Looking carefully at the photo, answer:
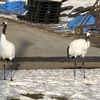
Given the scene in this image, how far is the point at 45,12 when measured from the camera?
34719mm

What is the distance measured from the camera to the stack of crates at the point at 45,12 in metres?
34.4

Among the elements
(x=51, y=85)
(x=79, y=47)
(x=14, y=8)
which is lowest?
(x=51, y=85)

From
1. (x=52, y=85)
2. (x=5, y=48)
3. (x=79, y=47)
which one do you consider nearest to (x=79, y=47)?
(x=79, y=47)

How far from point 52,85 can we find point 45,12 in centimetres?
2426

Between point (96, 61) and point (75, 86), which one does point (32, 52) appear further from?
point (75, 86)

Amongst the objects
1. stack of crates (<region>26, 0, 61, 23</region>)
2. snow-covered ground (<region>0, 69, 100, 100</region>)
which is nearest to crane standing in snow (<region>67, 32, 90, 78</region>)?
snow-covered ground (<region>0, 69, 100, 100</region>)

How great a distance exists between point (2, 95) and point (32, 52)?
9581mm

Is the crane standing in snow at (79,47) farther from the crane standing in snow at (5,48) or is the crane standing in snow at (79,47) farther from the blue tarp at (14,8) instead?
the blue tarp at (14,8)

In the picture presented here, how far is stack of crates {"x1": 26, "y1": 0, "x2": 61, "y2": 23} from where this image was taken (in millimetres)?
34406

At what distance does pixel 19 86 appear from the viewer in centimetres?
1055

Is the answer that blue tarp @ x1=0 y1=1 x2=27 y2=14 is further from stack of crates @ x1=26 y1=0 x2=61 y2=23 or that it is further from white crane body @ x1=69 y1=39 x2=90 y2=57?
white crane body @ x1=69 y1=39 x2=90 y2=57

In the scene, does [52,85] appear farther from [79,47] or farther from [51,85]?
[79,47]

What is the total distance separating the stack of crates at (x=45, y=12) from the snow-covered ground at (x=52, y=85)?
20.5 meters

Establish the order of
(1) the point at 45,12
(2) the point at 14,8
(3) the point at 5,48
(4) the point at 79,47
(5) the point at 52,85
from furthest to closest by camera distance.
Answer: (2) the point at 14,8
(1) the point at 45,12
(4) the point at 79,47
(3) the point at 5,48
(5) the point at 52,85
